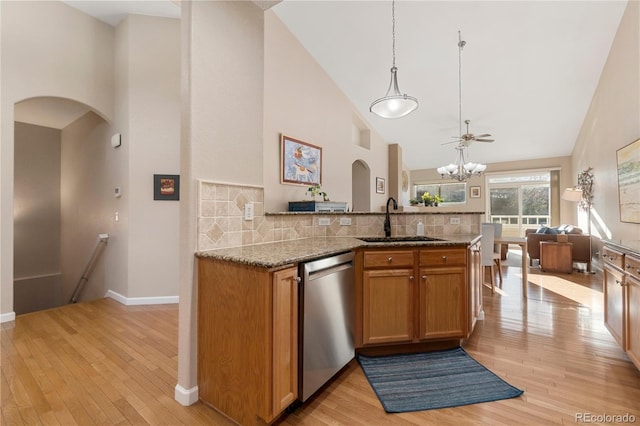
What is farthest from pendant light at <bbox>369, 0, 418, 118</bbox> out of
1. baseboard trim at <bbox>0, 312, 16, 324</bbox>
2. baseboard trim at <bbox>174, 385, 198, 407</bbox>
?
baseboard trim at <bbox>0, 312, 16, 324</bbox>

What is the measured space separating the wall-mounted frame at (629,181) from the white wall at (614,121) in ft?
0.38

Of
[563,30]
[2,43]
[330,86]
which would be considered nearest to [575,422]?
[563,30]

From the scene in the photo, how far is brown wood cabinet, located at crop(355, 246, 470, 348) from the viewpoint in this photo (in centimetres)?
215

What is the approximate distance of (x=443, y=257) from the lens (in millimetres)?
2242

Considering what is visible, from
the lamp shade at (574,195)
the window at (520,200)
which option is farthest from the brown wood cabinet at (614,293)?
the window at (520,200)

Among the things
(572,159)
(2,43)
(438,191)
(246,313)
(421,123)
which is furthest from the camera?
(438,191)

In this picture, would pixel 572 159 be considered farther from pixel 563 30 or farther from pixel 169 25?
pixel 169 25

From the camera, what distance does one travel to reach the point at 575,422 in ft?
5.05

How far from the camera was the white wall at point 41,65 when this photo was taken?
2988 millimetres

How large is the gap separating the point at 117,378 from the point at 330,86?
493cm

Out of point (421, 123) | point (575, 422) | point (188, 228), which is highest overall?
point (421, 123)

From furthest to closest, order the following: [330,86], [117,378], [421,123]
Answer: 1. [421,123]
2. [330,86]
3. [117,378]

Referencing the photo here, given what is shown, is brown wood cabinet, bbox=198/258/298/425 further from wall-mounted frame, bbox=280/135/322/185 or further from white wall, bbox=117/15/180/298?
wall-mounted frame, bbox=280/135/322/185

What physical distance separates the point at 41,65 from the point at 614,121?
783 centimetres
